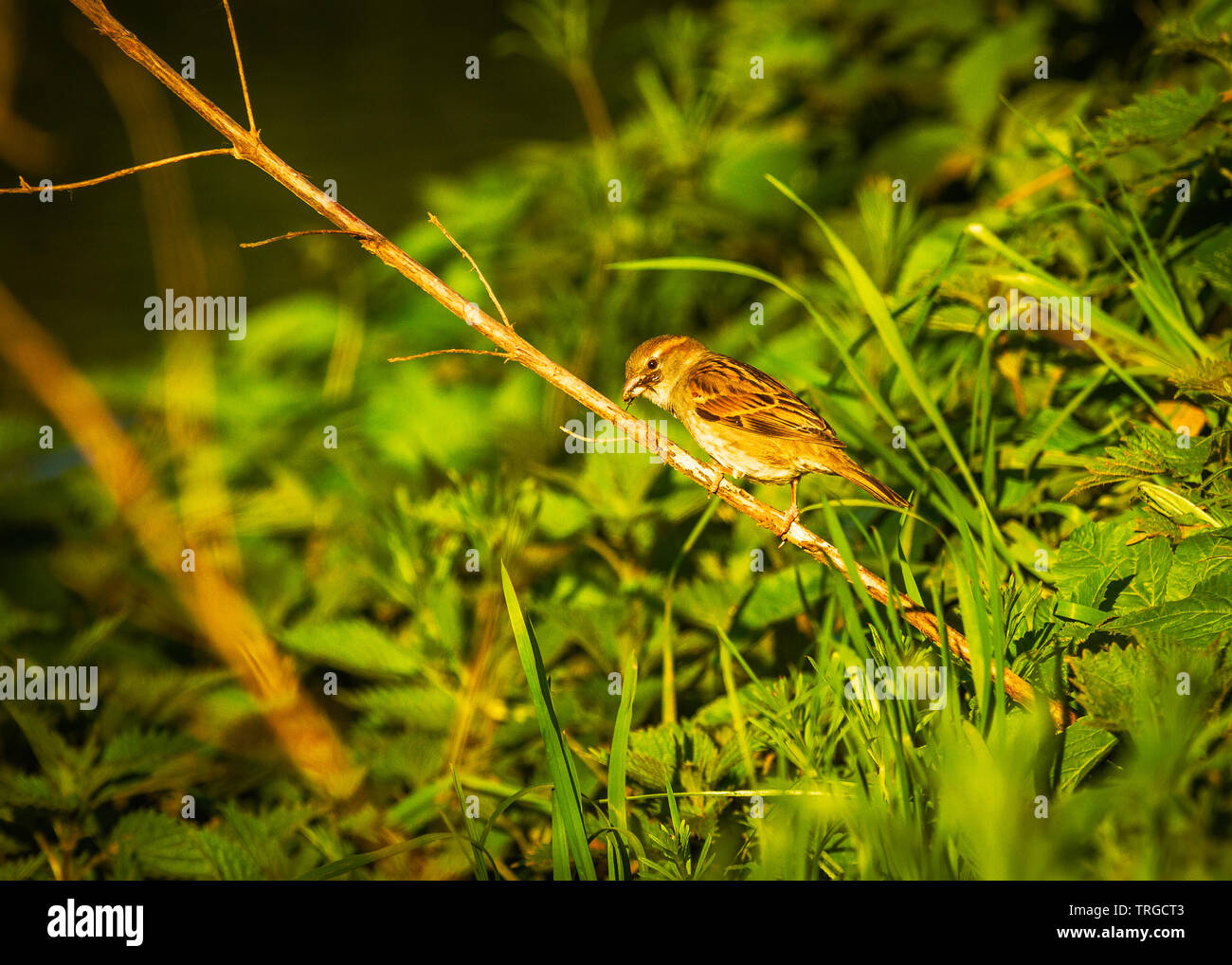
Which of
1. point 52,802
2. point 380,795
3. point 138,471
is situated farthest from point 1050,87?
point 52,802

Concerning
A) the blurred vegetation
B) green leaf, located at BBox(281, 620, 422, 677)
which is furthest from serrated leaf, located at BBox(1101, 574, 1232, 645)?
green leaf, located at BBox(281, 620, 422, 677)

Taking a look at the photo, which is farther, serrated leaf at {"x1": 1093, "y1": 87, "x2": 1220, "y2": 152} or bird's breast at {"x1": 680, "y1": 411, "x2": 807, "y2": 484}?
bird's breast at {"x1": 680, "y1": 411, "x2": 807, "y2": 484}

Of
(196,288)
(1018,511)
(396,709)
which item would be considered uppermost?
(196,288)

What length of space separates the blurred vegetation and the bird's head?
224mm

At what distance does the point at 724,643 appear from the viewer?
218 centimetres

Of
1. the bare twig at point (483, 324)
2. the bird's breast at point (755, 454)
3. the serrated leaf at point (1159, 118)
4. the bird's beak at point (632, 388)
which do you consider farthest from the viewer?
the bird's beak at point (632, 388)

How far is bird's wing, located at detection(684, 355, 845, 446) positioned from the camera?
8.01 feet

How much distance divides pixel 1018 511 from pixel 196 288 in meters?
3.71

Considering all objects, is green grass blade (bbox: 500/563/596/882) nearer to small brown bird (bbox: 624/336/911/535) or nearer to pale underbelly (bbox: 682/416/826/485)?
small brown bird (bbox: 624/336/911/535)

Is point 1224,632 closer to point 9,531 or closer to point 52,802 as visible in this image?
point 52,802

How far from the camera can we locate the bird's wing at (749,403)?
8.01 feet

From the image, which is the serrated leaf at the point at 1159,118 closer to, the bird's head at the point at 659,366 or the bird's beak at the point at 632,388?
the bird's head at the point at 659,366

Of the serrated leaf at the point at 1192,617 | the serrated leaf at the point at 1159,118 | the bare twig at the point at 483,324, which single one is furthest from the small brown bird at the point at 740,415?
the serrated leaf at the point at 1159,118

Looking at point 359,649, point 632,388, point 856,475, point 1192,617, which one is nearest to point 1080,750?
point 1192,617
